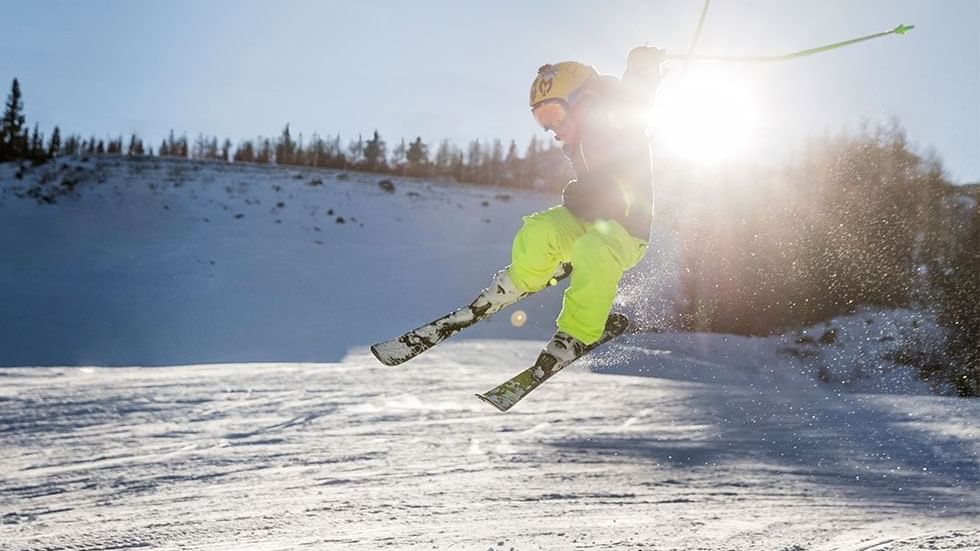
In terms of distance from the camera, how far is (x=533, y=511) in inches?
314

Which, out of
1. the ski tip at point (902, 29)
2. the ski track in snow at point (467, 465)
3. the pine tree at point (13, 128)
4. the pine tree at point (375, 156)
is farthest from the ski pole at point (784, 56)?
the pine tree at point (13, 128)

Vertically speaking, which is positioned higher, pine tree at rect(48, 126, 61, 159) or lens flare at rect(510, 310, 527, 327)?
pine tree at rect(48, 126, 61, 159)

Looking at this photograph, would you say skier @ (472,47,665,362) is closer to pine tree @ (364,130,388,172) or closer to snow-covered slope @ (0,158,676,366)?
snow-covered slope @ (0,158,676,366)

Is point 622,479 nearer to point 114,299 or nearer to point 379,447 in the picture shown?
point 379,447

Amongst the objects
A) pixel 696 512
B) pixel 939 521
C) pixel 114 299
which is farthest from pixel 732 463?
pixel 114 299

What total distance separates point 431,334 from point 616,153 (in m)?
1.43

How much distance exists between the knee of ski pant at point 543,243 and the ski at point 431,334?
0.21 m

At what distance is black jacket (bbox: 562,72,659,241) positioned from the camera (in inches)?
158

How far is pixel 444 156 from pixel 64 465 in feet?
120

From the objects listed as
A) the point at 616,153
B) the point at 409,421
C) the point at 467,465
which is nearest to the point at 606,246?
the point at 616,153

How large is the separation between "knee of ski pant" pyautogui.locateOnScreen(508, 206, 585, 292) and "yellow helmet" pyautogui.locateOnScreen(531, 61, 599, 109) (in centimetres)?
58

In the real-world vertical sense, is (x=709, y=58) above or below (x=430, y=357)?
above

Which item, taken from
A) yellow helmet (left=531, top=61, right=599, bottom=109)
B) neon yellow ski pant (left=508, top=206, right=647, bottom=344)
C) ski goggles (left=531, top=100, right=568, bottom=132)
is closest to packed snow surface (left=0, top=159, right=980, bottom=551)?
neon yellow ski pant (left=508, top=206, right=647, bottom=344)

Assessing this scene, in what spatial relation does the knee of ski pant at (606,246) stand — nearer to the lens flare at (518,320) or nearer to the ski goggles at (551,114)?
the ski goggles at (551,114)
